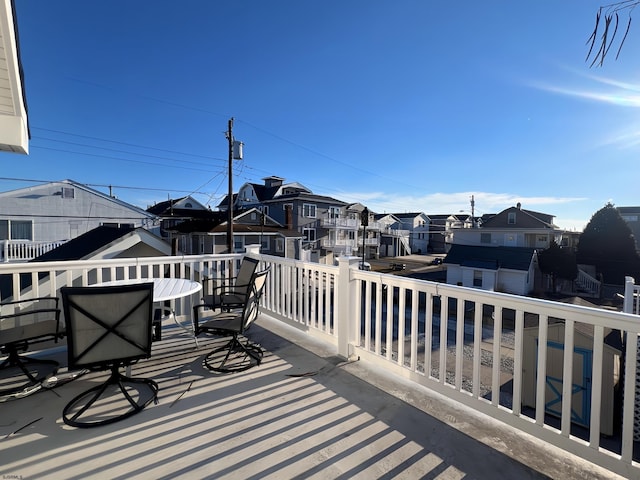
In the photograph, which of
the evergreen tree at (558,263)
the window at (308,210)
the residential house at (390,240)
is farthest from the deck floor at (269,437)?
the residential house at (390,240)

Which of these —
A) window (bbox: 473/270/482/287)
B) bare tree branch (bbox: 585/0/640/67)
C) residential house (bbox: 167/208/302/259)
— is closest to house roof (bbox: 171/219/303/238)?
residential house (bbox: 167/208/302/259)

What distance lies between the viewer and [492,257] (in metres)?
20.5

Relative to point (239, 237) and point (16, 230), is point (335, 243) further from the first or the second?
point (16, 230)

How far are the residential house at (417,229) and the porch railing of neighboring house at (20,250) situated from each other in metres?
35.7

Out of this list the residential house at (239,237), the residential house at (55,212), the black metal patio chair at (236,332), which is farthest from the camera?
the residential house at (239,237)

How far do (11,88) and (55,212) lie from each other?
58.7 ft

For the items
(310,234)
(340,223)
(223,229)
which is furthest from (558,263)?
(223,229)

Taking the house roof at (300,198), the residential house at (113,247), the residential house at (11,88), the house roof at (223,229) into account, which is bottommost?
the residential house at (113,247)

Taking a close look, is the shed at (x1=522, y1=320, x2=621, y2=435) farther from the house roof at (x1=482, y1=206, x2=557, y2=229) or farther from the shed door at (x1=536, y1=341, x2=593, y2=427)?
the house roof at (x1=482, y1=206, x2=557, y2=229)

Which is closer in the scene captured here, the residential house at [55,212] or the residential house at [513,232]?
the residential house at [55,212]

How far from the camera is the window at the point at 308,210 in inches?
910

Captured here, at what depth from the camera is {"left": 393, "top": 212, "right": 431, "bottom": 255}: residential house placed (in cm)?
3897

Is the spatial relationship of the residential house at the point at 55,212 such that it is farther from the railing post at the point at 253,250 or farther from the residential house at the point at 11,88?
the railing post at the point at 253,250

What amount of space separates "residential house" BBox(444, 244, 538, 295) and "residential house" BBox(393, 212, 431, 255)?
1748 cm
